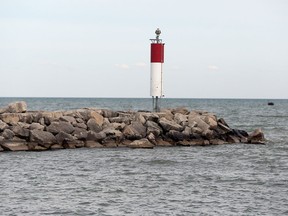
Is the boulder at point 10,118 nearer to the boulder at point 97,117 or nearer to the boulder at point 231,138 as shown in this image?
the boulder at point 97,117

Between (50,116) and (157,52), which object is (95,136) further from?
(157,52)

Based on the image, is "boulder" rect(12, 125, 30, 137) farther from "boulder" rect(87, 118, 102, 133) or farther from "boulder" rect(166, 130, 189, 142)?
"boulder" rect(166, 130, 189, 142)

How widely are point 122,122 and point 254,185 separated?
1067 centimetres

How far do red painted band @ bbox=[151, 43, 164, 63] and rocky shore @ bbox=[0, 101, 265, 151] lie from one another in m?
2.62

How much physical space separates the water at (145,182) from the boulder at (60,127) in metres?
1.17

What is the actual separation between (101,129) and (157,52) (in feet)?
Result: 16.4

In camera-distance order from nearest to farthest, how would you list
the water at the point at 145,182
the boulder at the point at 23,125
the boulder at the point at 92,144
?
the water at the point at 145,182 < the boulder at the point at 23,125 < the boulder at the point at 92,144

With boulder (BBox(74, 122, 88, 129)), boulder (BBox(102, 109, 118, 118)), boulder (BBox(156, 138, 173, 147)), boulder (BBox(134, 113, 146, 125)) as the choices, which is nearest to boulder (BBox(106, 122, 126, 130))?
boulder (BBox(134, 113, 146, 125))

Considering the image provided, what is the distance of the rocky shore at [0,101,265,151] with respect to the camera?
24734 millimetres

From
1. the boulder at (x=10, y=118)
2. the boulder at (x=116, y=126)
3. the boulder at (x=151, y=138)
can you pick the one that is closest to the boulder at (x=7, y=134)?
the boulder at (x=10, y=118)

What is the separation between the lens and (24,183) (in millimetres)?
17359

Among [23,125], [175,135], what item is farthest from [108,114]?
[23,125]

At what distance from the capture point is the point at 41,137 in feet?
81.6

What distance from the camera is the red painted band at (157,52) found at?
29250 millimetres
